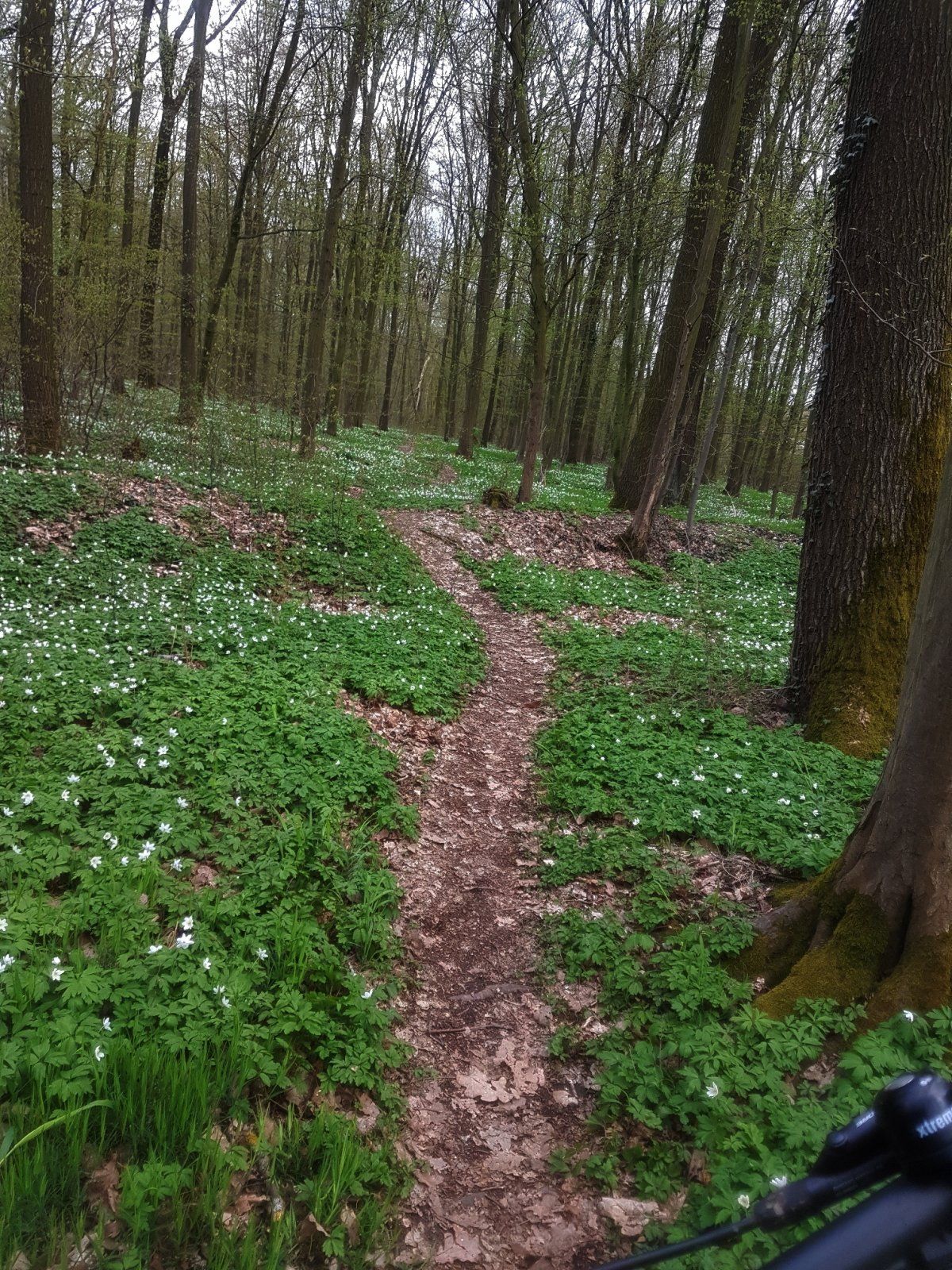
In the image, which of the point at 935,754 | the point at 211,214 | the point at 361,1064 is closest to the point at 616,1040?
the point at 361,1064

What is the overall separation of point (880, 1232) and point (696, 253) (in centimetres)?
1653

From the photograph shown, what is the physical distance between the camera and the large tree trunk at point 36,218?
10055 millimetres

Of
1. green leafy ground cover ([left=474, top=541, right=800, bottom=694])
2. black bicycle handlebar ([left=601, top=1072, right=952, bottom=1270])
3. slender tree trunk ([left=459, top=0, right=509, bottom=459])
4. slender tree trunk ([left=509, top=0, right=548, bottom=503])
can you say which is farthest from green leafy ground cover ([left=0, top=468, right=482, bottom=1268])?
slender tree trunk ([left=459, top=0, right=509, bottom=459])

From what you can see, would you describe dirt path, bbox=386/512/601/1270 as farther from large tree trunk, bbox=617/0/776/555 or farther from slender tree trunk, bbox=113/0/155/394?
slender tree trunk, bbox=113/0/155/394

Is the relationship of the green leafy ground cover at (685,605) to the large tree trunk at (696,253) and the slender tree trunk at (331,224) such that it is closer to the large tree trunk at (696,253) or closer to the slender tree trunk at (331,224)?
the large tree trunk at (696,253)

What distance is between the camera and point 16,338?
11086mm

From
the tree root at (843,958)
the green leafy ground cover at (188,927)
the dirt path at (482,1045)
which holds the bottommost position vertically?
the dirt path at (482,1045)

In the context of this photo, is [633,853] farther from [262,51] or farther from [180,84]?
[262,51]

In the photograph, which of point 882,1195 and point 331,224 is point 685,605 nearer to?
point 882,1195

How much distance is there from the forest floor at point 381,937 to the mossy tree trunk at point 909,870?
7.3 inches

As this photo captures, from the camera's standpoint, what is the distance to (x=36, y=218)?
33.9 ft

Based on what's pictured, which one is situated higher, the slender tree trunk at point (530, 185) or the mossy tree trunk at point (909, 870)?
the slender tree trunk at point (530, 185)

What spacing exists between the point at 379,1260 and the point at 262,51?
79.9ft

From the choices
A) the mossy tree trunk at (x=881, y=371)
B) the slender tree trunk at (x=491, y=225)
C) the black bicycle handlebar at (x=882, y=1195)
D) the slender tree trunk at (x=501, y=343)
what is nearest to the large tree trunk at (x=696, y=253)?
the slender tree trunk at (x=491, y=225)
